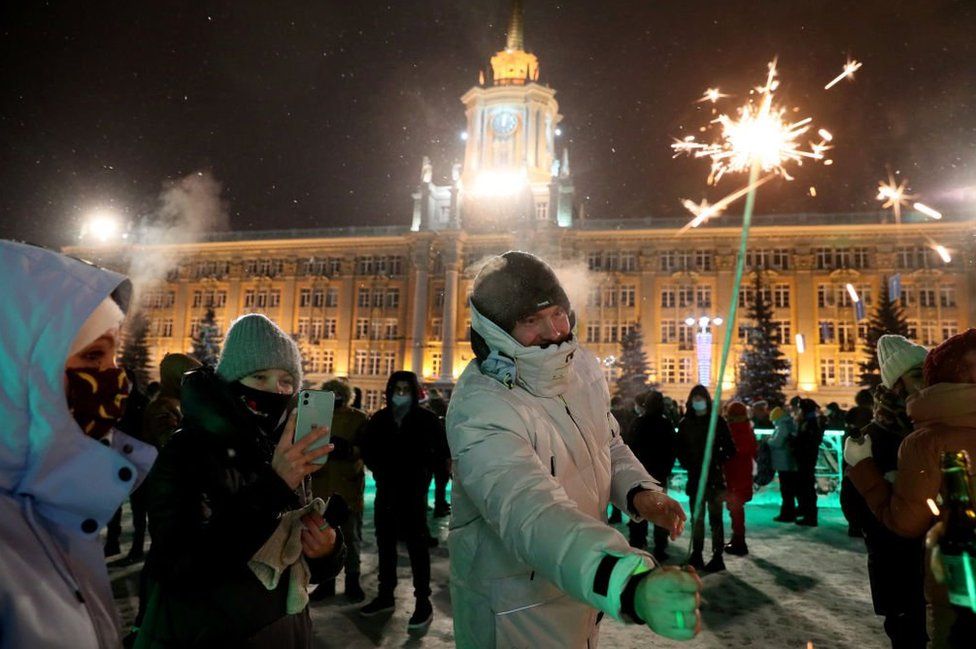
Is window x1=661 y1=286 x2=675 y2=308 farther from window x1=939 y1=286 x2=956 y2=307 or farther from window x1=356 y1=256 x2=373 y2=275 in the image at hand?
window x1=356 y1=256 x2=373 y2=275

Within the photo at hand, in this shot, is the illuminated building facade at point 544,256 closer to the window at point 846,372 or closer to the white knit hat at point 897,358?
the window at point 846,372

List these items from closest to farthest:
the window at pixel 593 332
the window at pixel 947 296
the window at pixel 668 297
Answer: the window at pixel 947 296
the window at pixel 668 297
the window at pixel 593 332

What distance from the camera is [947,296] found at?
41812 millimetres

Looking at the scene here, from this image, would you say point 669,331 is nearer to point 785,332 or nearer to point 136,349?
point 785,332

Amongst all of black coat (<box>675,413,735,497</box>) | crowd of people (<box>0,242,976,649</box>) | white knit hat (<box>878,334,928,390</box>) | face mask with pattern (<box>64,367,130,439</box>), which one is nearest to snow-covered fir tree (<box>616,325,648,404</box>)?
black coat (<box>675,413,735,497</box>)

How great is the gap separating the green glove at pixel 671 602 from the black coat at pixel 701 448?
6.11 m

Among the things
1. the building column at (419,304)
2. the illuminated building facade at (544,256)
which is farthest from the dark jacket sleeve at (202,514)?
the building column at (419,304)

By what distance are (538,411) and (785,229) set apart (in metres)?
48.8

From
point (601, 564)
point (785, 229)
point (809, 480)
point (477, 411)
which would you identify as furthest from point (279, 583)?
point (785, 229)

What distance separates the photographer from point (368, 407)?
46750 millimetres

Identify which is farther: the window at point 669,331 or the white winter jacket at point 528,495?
the window at point 669,331

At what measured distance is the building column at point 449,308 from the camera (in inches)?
1820

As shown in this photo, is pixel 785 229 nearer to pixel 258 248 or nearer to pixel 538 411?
pixel 258 248

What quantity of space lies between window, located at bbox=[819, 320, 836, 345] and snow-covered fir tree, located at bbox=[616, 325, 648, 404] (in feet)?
43.5
